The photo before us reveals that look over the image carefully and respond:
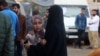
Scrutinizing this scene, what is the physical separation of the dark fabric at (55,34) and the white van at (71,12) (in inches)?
490

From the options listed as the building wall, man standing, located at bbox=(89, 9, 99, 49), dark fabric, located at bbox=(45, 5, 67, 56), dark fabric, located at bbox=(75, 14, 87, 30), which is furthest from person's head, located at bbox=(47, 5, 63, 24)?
the building wall

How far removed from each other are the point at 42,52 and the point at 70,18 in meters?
13.6

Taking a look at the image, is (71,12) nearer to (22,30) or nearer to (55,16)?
(22,30)

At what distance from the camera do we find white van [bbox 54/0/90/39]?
757 inches

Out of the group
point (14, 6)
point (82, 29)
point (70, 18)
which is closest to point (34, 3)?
point (70, 18)

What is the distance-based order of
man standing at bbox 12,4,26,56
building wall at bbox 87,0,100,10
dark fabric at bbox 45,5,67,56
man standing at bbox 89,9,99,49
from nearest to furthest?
dark fabric at bbox 45,5,67,56 < man standing at bbox 12,4,26,56 < man standing at bbox 89,9,99,49 < building wall at bbox 87,0,100,10

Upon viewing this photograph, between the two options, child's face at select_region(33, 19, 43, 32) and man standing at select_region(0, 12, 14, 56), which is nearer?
man standing at select_region(0, 12, 14, 56)

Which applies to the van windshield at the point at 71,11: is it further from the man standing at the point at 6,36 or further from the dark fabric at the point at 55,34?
the man standing at the point at 6,36

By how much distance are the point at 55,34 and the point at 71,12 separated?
14215 millimetres

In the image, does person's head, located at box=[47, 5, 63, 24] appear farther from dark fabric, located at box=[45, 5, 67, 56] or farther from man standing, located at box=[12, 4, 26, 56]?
man standing, located at box=[12, 4, 26, 56]

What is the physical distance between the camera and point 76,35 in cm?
1906

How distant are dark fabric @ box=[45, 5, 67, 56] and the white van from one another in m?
12.5

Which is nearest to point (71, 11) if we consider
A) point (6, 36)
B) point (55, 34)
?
point (55, 34)

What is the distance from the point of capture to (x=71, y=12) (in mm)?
20594
